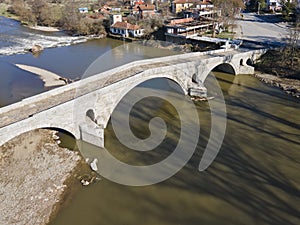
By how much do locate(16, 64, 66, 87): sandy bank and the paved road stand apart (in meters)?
24.3

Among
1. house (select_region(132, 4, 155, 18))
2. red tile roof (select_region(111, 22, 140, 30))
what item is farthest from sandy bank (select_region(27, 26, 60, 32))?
house (select_region(132, 4, 155, 18))

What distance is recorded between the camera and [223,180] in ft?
50.8

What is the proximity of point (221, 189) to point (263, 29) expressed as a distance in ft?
113

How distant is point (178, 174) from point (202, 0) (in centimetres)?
5450

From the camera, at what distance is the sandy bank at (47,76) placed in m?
28.2

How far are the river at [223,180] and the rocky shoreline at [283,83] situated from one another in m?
1.06

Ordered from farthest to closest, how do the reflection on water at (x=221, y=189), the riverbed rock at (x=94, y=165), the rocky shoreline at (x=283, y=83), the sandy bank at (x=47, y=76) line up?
the sandy bank at (x=47, y=76) → the rocky shoreline at (x=283, y=83) → the riverbed rock at (x=94, y=165) → the reflection on water at (x=221, y=189)

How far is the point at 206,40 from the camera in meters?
38.5

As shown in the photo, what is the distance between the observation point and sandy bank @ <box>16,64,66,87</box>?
92.5 ft

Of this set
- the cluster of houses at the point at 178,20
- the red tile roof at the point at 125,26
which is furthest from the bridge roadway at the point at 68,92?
the red tile roof at the point at 125,26

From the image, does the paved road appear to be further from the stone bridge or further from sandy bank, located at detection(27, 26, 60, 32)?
sandy bank, located at detection(27, 26, 60, 32)

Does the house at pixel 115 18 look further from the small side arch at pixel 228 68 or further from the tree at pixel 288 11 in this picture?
the tree at pixel 288 11

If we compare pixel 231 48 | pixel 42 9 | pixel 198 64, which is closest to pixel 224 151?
pixel 198 64

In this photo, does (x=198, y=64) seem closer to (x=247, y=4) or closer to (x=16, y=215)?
(x=16, y=215)
